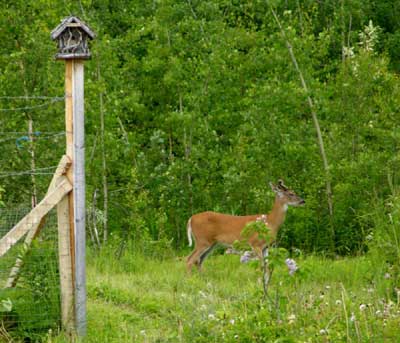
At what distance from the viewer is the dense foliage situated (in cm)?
1480

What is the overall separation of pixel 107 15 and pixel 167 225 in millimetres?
6814

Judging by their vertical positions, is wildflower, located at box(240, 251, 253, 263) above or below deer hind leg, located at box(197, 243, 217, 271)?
above

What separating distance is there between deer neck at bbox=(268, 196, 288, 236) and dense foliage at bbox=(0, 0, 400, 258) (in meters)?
0.70

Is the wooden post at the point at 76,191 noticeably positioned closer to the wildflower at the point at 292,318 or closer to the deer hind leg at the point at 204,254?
the wildflower at the point at 292,318

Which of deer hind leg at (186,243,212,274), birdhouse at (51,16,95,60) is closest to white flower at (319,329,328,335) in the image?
birdhouse at (51,16,95,60)

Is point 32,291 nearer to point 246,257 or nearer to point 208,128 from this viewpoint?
point 246,257

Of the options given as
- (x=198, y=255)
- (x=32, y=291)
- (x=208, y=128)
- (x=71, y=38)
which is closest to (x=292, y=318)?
(x=32, y=291)

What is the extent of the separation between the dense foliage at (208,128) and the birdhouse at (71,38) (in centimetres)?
509

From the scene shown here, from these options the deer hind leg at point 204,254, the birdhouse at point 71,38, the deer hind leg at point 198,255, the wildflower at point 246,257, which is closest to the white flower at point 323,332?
the wildflower at point 246,257

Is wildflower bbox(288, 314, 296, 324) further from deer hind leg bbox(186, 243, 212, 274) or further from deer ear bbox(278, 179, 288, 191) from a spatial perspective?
deer ear bbox(278, 179, 288, 191)

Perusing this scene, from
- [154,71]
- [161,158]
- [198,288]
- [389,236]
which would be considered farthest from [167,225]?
[389,236]

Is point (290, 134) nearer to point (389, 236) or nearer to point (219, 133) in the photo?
point (219, 133)

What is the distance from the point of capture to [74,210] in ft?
29.6

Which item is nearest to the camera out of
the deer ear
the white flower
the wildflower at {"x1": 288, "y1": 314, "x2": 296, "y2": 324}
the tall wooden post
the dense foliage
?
the white flower
